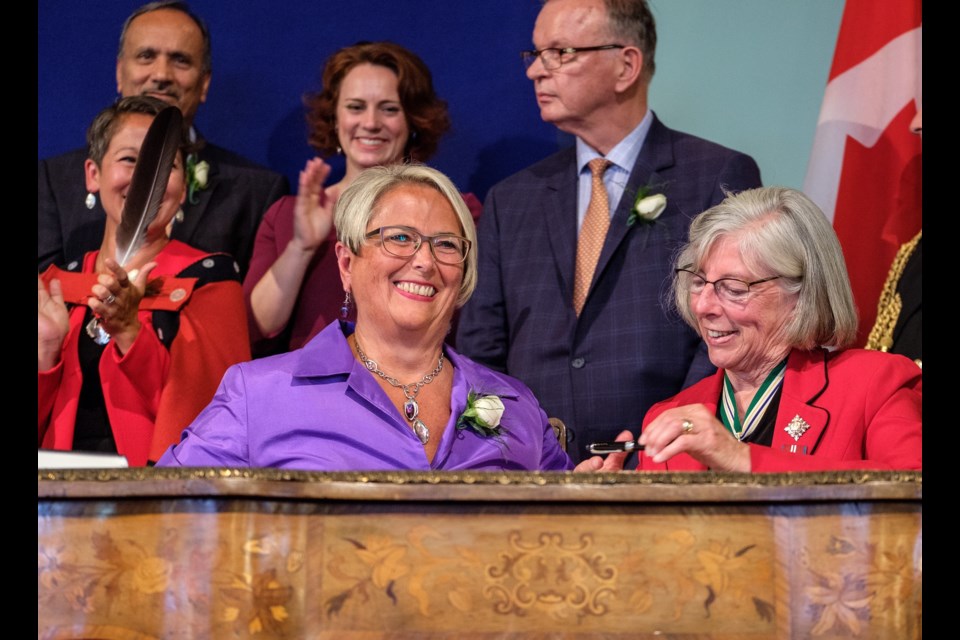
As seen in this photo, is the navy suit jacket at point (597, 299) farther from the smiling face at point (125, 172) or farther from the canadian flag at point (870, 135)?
the smiling face at point (125, 172)

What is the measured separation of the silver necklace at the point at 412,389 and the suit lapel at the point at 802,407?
789mm

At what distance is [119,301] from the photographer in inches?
154

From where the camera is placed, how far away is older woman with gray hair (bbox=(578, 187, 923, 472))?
314 cm

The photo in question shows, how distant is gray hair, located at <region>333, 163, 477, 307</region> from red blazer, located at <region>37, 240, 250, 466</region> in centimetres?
96

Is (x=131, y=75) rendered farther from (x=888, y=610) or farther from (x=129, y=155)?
(x=888, y=610)

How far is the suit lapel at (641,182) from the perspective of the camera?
4211mm

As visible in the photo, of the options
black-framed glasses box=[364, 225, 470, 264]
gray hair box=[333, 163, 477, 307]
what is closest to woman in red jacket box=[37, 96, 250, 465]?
gray hair box=[333, 163, 477, 307]

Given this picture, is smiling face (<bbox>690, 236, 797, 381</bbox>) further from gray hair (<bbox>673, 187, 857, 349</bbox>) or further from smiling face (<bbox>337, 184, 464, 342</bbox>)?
smiling face (<bbox>337, 184, 464, 342</bbox>)

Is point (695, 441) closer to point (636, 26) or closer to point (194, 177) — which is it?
point (636, 26)

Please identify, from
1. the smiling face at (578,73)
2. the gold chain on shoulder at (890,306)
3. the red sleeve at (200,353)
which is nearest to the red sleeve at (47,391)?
the red sleeve at (200,353)

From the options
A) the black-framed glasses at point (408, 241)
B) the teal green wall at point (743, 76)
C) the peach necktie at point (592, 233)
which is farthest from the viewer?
the teal green wall at point (743, 76)

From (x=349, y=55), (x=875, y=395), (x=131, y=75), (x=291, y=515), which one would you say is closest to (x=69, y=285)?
(x=131, y=75)

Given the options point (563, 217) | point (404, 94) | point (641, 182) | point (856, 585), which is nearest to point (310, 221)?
point (404, 94)
